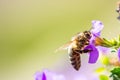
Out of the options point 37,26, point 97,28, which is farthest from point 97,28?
point 37,26

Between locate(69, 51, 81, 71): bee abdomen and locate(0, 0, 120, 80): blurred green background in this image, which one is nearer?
locate(69, 51, 81, 71): bee abdomen

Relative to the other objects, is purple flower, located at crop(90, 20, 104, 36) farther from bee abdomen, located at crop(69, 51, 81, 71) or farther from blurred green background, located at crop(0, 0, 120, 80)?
blurred green background, located at crop(0, 0, 120, 80)

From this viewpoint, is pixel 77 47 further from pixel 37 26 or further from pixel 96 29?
pixel 37 26

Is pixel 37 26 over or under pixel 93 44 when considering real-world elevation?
over

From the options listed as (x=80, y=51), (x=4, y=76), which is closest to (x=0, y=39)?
(x=4, y=76)

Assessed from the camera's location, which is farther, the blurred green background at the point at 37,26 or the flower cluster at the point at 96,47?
the blurred green background at the point at 37,26

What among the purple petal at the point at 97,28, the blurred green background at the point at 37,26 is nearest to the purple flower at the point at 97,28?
the purple petal at the point at 97,28

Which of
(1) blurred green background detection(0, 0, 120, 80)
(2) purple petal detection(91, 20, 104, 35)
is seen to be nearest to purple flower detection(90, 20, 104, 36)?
(2) purple petal detection(91, 20, 104, 35)

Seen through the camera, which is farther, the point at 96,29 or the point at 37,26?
the point at 37,26

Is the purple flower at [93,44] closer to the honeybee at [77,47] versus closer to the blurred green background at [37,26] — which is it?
the honeybee at [77,47]
